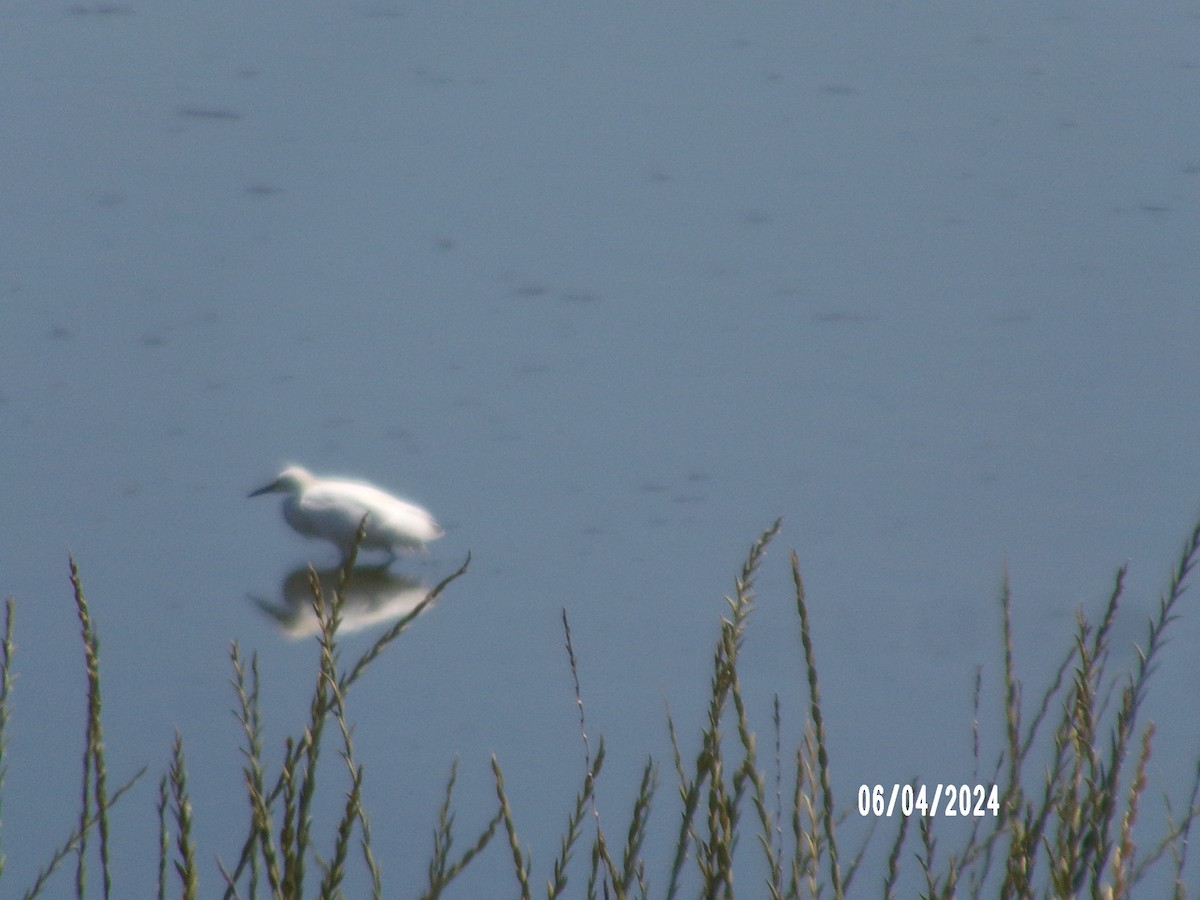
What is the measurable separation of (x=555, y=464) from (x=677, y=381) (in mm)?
366

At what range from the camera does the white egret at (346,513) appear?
2.23m

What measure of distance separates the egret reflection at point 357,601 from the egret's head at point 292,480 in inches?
6.4

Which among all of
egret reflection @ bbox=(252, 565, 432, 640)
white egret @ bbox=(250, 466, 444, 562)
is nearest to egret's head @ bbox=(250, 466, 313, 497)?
white egret @ bbox=(250, 466, 444, 562)

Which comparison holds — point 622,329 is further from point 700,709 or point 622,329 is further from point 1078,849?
point 1078,849

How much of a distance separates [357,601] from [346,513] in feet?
0.75

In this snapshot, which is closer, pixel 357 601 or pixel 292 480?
pixel 357 601

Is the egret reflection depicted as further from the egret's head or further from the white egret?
the egret's head

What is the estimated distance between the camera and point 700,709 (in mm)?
1740

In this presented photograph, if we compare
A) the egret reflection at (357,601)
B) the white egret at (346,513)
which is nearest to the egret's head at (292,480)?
the white egret at (346,513)

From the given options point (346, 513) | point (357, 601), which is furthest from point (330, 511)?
point (357, 601)

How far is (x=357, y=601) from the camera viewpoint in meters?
2.17

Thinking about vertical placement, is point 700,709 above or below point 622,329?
below

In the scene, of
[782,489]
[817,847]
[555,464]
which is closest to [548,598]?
[555,464]

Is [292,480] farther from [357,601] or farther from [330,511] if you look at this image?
[357,601]
